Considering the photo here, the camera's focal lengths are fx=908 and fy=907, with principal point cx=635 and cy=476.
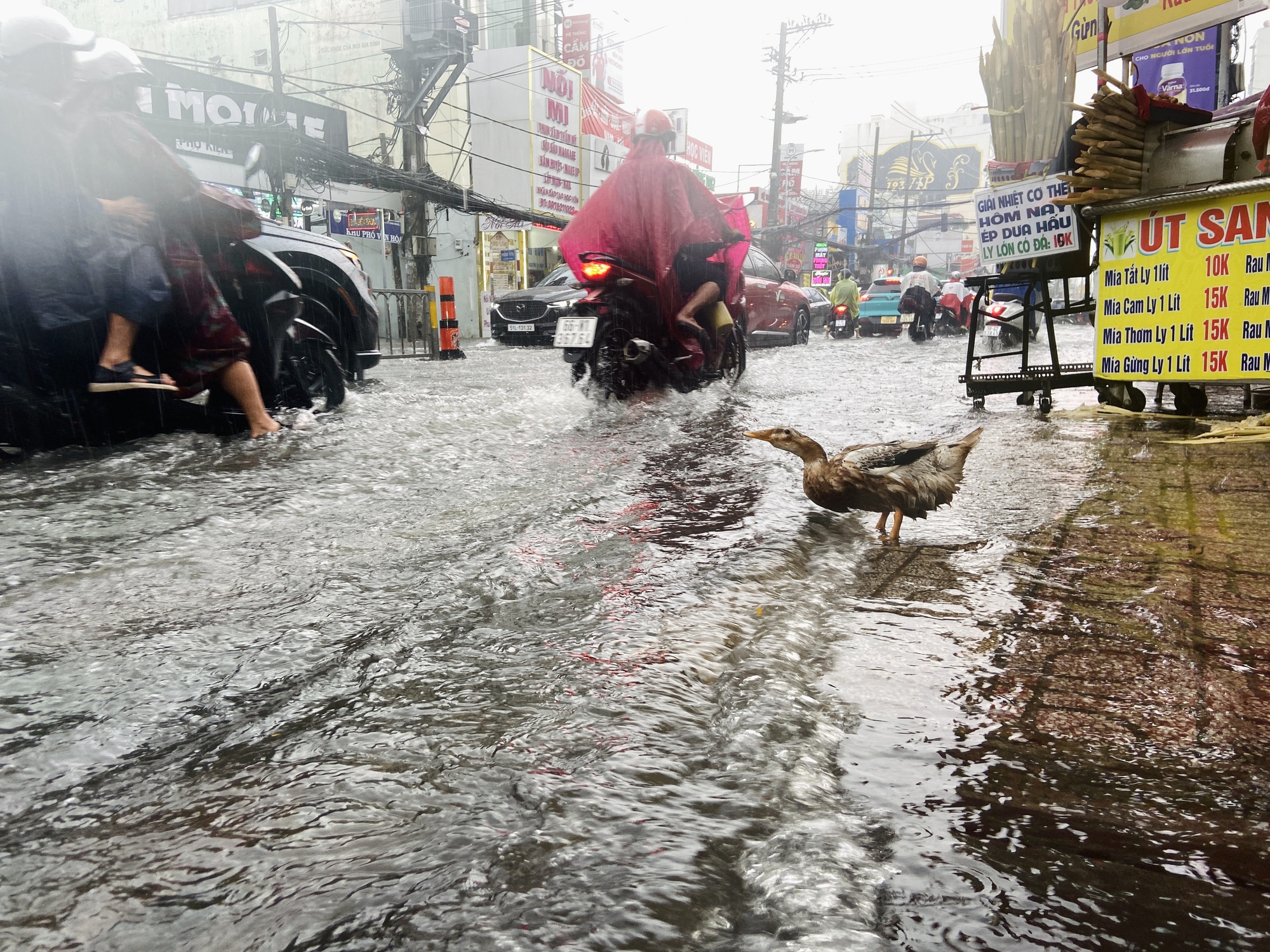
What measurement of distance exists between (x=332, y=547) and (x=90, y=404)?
2.57m

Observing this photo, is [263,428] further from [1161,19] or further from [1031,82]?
[1161,19]

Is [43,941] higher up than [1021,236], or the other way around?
[1021,236]

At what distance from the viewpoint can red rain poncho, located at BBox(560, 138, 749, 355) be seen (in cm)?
737

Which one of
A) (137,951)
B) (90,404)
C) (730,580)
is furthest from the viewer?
(90,404)

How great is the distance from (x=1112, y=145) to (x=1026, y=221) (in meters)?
0.87

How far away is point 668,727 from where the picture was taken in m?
1.82

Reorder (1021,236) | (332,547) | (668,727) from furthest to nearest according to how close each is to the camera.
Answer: (1021,236) < (332,547) < (668,727)

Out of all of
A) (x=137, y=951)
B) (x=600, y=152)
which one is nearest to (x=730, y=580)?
(x=137, y=951)

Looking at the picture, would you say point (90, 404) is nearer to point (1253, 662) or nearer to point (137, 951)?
point (137, 951)

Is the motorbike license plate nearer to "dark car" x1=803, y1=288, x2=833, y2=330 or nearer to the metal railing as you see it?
the metal railing

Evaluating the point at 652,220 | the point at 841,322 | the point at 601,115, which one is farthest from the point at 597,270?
the point at 601,115

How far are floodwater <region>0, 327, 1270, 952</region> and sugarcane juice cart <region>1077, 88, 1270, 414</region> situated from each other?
1.55 m

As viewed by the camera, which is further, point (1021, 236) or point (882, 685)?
point (1021, 236)

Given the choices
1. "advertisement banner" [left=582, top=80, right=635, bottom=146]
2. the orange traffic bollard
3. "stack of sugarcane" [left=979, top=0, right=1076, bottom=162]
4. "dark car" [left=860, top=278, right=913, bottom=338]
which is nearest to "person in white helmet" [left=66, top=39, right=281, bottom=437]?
"stack of sugarcane" [left=979, top=0, right=1076, bottom=162]
